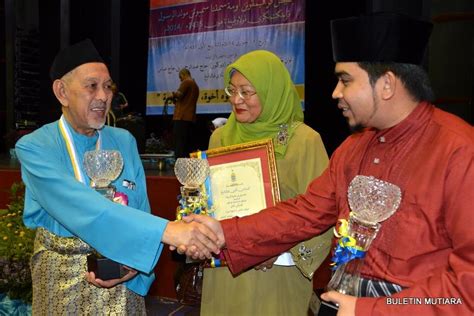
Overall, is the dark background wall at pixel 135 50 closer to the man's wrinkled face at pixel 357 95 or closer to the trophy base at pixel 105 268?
the man's wrinkled face at pixel 357 95

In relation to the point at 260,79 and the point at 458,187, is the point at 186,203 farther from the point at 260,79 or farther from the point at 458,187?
the point at 458,187

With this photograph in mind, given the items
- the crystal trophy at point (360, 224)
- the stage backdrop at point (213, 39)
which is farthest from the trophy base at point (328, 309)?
the stage backdrop at point (213, 39)

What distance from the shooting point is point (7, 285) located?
145 inches

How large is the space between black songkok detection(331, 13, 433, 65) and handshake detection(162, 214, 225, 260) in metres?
0.77

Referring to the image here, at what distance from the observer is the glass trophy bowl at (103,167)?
1939 millimetres

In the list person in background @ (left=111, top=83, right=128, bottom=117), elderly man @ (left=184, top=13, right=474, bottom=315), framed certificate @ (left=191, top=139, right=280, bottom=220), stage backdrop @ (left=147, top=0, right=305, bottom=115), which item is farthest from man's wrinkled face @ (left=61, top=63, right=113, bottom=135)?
stage backdrop @ (left=147, top=0, right=305, bottom=115)

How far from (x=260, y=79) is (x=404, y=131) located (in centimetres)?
87

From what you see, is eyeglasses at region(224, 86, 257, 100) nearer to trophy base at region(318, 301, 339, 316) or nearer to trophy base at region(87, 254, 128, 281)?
trophy base at region(87, 254, 128, 281)

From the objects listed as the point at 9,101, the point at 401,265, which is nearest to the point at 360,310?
the point at 401,265

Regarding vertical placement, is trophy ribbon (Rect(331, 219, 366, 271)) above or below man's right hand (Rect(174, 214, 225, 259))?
above

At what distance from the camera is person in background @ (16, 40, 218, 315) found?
1.92 m

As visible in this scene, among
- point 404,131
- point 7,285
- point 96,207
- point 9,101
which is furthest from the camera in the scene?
point 9,101

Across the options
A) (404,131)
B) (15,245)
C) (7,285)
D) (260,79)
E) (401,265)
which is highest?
(260,79)

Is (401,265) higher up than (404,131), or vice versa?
(404,131)
